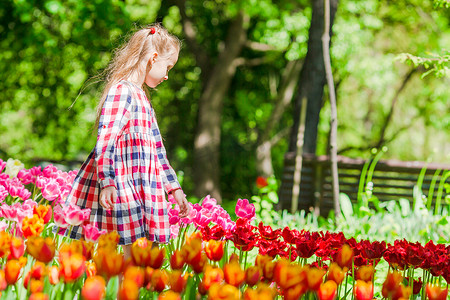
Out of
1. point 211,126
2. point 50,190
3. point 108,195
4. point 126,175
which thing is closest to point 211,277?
point 108,195

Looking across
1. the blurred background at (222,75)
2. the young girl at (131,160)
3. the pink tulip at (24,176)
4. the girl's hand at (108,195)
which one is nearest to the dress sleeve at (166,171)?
the young girl at (131,160)

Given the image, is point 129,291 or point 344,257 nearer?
point 129,291

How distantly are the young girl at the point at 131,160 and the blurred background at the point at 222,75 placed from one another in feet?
16.8

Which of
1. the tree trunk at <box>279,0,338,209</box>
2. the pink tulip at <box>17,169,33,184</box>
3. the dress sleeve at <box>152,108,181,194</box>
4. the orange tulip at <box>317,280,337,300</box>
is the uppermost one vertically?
the tree trunk at <box>279,0,338,209</box>

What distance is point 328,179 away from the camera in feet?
18.4

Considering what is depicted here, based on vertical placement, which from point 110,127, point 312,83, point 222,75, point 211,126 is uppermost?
point 222,75

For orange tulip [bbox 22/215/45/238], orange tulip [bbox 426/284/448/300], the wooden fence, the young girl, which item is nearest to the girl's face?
the young girl

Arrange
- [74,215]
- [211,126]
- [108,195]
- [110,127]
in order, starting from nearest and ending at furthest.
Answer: [74,215] → [108,195] → [110,127] → [211,126]

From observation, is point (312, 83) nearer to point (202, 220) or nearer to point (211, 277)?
point (202, 220)

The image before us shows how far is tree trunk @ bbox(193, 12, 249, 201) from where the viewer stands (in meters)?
8.81

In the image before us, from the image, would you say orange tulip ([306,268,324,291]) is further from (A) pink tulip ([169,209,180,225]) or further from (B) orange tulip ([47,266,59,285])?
(A) pink tulip ([169,209,180,225])

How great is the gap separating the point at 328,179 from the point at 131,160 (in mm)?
3537

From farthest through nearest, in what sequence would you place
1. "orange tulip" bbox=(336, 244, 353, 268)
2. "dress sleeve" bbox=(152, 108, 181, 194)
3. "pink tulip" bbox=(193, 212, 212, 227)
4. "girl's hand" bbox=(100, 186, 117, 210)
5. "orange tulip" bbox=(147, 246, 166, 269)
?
"dress sleeve" bbox=(152, 108, 181, 194) < "pink tulip" bbox=(193, 212, 212, 227) < "girl's hand" bbox=(100, 186, 117, 210) < "orange tulip" bbox=(336, 244, 353, 268) < "orange tulip" bbox=(147, 246, 166, 269)

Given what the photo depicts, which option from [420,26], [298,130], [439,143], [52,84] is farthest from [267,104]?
[439,143]
